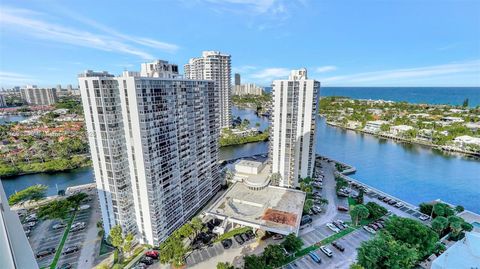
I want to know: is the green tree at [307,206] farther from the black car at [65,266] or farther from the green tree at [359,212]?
the black car at [65,266]

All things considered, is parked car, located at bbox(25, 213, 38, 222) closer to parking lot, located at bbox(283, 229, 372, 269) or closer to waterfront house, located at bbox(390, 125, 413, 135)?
parking lot, located at bbox(283, 229, 372, 269)

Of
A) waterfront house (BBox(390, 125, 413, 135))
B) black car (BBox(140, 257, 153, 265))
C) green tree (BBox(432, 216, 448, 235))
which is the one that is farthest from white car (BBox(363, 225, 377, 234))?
waterfront house (BBox(390, 125, 413, 135))

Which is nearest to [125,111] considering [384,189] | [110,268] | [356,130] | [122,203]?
[122,203]

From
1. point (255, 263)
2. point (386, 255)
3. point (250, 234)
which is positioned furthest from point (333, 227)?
point (255, 263)

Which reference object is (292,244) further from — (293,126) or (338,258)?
(293,126)

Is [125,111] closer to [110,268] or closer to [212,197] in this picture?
[110,268]

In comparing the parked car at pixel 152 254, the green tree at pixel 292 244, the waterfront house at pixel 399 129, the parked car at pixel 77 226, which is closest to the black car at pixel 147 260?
the parked car at pixel 152 254
